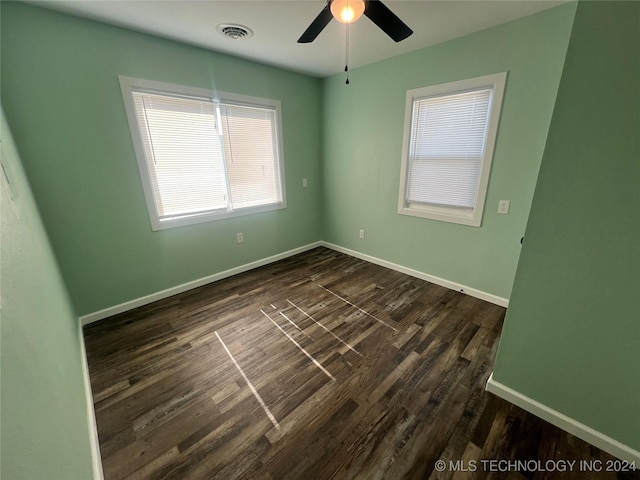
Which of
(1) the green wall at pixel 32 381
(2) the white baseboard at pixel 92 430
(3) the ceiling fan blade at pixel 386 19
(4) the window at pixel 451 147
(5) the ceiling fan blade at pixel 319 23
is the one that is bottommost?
(2) the white baseboard at pixel 92 430

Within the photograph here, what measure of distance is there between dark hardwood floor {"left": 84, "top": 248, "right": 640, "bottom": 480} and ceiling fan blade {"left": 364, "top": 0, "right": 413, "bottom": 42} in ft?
7.10

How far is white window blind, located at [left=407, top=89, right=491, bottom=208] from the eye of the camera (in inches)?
93.8

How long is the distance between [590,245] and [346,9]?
5.62ft

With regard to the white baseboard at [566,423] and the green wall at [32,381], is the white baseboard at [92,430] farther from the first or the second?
the white baseboard at [566,423]

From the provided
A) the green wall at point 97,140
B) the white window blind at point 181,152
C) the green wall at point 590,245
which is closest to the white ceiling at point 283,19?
the green wall at point 97,140

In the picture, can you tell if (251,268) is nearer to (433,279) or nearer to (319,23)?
(433,279)

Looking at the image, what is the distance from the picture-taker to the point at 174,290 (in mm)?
2779

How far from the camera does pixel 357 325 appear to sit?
2258mm

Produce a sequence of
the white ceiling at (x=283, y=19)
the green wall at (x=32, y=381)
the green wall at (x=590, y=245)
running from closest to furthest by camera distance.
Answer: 1. the green wall at (x=32, y=381)
2. the green wall at (x=590, y=245)
3. the white ceiling at (x=283, y=19)

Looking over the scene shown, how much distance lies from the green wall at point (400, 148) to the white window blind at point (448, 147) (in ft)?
0.55

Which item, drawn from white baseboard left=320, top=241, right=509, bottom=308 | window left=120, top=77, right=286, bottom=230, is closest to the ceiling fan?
window left=120, top=77, right=286, bottom=230

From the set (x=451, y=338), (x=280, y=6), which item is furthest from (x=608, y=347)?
(x=280, y=6)

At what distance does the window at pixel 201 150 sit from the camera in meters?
2.34

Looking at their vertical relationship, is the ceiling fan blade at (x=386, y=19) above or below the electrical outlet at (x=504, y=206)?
above
